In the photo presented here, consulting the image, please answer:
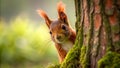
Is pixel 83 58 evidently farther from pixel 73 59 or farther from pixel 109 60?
pixel 109 60

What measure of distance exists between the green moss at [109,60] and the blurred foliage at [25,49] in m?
4.22

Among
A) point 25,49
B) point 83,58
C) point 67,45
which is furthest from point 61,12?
point 25,49

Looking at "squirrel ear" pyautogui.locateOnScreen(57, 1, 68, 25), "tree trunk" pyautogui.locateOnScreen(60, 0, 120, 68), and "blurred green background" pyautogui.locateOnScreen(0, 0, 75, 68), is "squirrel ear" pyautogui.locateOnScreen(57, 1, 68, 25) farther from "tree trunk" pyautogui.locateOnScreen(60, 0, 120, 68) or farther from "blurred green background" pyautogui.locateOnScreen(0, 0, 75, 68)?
"blurred green background" pyautogui.locateOnScreen(0, 0, 75, 68)

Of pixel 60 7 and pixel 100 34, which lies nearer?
pixel 100 34

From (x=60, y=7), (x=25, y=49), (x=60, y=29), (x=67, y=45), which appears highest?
(x=60, y=7)

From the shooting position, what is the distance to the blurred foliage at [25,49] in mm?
9016

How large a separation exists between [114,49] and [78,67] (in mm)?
405

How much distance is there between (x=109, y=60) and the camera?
4.47 meters

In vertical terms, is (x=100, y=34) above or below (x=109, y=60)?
above

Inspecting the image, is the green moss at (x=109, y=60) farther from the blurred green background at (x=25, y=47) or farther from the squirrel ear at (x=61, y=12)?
the blurred green background at (x=25, y=47)

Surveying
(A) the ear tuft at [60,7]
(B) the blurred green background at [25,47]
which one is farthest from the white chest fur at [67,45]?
(B) the blurred green background at [25,47]

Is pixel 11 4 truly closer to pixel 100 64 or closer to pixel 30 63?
pixel 30 63

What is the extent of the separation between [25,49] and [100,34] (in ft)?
15.7

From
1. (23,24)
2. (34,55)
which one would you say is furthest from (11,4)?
(34,55)
